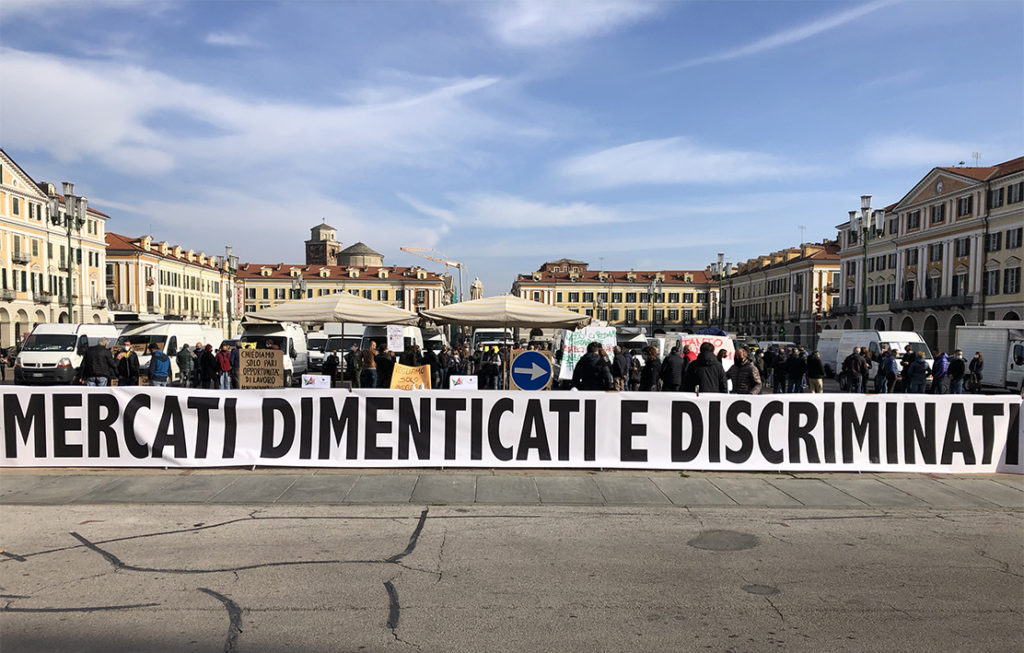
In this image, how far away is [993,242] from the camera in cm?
5128

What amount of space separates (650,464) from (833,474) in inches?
103

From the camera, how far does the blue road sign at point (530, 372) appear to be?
38.0ft

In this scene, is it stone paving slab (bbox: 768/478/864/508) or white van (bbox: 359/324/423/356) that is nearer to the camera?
stone paving slab (bbox: 768/478/864/508)

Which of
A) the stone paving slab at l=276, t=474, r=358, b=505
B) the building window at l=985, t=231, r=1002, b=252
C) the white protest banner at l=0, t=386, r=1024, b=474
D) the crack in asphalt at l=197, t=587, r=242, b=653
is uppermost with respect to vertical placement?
the building window at l=985, t=231, r=1002, b=252

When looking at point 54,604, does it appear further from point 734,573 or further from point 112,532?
point 734,573

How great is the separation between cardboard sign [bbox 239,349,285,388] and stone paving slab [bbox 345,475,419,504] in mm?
5200

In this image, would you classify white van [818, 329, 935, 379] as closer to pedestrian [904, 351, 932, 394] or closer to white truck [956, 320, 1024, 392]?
white truck [956, 320, 1024, 392]

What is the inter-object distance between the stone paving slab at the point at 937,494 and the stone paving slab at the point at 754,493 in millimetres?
1675

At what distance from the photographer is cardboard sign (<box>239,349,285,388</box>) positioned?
13.1 metres

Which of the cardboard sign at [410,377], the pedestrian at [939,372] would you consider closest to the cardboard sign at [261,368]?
the cardboard sign at [410,377]

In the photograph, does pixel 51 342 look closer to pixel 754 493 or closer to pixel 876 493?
pixel 754 493

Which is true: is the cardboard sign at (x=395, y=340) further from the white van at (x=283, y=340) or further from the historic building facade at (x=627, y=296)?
the historic building facade at (x=627, y=296)

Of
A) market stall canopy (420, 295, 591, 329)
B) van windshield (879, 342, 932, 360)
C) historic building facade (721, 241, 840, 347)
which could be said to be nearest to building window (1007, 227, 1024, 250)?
historic building facade (721, 241, 840, 347)

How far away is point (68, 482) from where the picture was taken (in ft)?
27.6
